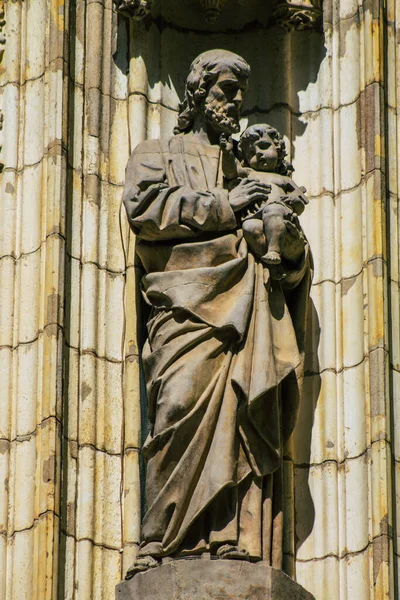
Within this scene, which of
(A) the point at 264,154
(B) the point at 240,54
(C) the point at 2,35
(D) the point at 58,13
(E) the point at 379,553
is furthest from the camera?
(B) the point at 240,54

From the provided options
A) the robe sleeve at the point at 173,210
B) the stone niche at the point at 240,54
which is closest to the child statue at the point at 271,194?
the robe sleeve at the point at 173,210

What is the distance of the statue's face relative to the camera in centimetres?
1041

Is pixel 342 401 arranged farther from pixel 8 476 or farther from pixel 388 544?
pixel 8 476

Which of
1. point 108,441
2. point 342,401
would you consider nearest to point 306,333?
point 342,401

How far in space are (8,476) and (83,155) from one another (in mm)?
1580

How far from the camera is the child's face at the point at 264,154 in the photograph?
10.4 metres

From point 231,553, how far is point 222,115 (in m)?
2.05

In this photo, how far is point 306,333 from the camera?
1052 cm

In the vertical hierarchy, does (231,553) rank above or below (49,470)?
below

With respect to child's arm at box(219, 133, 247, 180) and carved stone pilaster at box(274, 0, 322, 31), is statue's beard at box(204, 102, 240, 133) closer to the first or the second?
child's arm at box(219, 133, 247, 180)

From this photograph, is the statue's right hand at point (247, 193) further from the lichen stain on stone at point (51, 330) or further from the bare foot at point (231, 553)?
the bare foot at point (231, 553)

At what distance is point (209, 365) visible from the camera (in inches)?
386

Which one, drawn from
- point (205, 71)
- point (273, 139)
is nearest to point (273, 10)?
point (205, 71)

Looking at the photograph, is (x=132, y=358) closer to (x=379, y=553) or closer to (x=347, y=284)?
(x=347, y=284)
